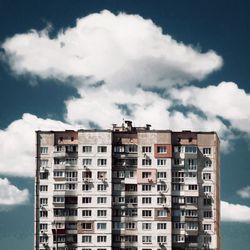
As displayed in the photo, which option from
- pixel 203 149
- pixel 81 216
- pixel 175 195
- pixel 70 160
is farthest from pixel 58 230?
pixel 203 149

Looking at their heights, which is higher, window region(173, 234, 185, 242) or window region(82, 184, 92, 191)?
window region(82, 184, 92, 191)

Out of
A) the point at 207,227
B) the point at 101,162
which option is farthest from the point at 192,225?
the point at 101,162

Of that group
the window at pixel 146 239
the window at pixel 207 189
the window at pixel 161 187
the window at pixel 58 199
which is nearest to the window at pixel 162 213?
the window at pixel 161 187

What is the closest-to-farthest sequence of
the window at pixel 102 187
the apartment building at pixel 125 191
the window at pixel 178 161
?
the apartment building at pixel 125 191 → the window at pixel 102 187 → the window at pixel 178 161

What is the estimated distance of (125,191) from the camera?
13488cm

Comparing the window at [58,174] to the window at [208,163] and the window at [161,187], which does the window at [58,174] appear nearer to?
the window at [161,187]

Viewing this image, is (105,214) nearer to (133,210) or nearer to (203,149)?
(133,210)

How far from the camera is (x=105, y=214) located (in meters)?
133

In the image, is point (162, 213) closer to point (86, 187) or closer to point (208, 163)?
point (208, 163)

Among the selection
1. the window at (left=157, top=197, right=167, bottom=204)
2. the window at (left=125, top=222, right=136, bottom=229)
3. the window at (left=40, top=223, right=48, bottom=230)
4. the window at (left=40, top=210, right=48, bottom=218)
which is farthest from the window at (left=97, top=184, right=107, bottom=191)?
the window at (left=40, top=223, right=48, bottom=230)

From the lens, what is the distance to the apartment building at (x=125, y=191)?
13288 cm

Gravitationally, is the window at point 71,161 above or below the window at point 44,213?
above

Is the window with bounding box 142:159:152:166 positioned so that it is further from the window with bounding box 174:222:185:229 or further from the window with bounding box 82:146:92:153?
the window with bounding box 174:222:185:229

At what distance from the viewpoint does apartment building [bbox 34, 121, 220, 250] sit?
436 ft
